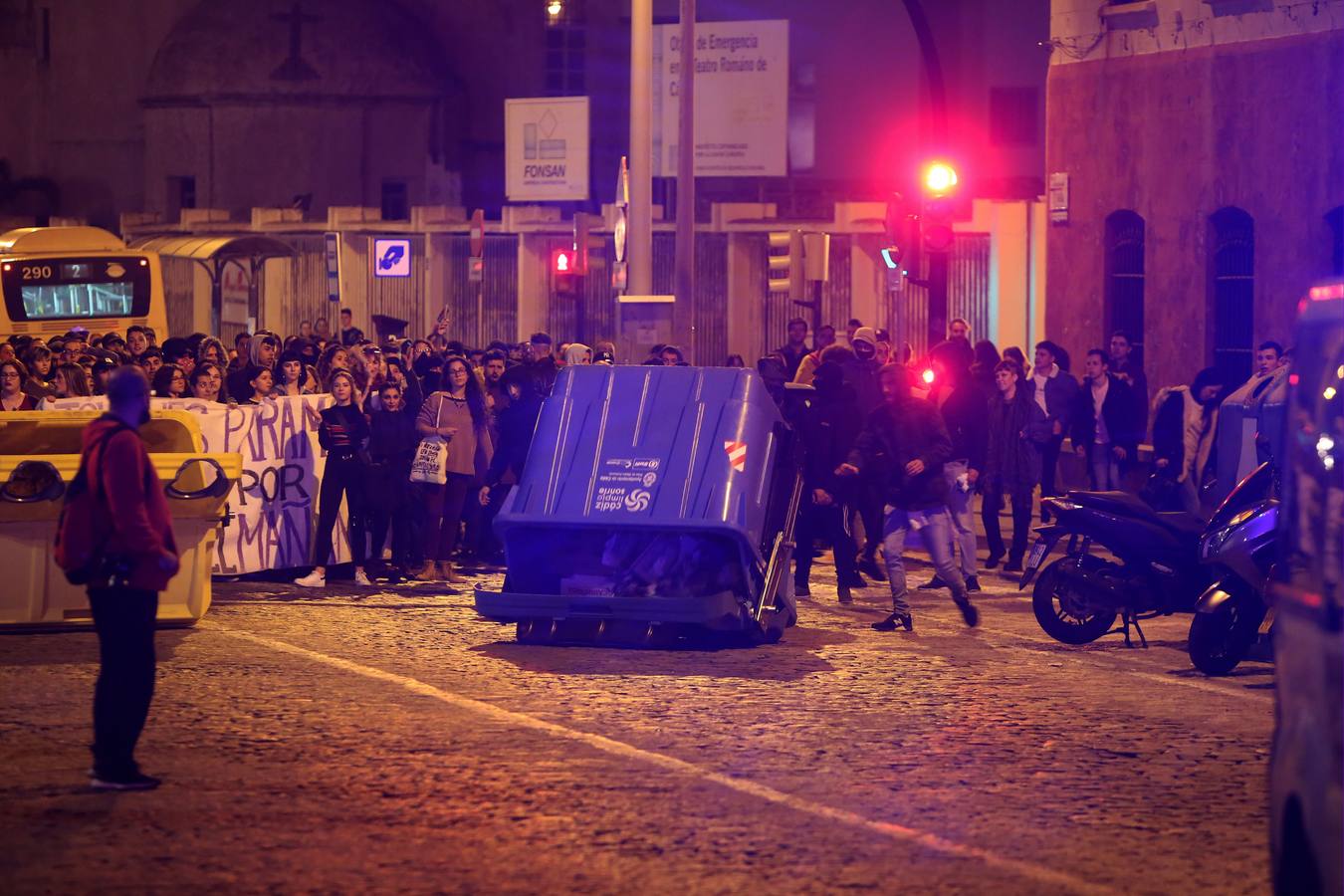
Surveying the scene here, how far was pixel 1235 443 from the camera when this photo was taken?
626 inches

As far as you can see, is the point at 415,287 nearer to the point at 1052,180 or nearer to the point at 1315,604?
the point at 1052,180

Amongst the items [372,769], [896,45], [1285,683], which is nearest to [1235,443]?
[372,769]

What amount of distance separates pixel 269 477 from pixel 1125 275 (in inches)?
499

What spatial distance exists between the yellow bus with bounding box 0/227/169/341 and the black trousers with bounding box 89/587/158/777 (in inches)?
947

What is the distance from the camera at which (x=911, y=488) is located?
45.7 ft

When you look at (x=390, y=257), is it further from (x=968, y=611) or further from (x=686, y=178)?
(x=968, y=611)

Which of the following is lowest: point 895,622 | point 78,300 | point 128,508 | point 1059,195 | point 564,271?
point 895,622

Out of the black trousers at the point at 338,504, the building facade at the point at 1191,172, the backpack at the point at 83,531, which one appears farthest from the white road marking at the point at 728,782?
the building facade at the point at 1191,172

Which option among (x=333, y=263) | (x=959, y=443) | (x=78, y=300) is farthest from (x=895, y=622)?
(x=78, y=300)

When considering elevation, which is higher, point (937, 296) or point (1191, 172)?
point (1191, 172)

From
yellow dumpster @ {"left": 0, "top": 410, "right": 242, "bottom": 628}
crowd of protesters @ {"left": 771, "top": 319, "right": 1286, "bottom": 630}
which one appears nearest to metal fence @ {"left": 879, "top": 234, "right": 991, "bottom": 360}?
crowd of protesters @ {"left": 771, "top": 319, "right": 1286, "bottom": 630}

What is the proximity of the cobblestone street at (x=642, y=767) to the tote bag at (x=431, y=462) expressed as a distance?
2.33 meters

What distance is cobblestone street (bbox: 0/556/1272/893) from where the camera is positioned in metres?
7.64


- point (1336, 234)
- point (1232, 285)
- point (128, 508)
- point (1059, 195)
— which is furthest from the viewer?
point (1059, 195)
